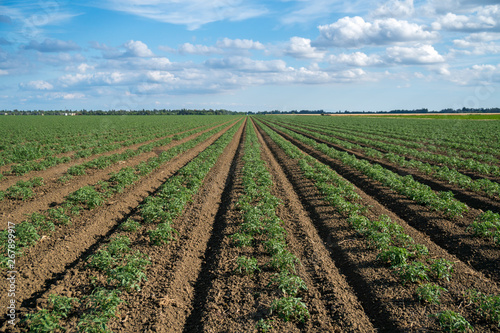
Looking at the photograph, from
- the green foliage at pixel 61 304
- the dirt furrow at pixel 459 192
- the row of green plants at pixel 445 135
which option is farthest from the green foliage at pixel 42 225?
the row of green plants at pixel 445 135

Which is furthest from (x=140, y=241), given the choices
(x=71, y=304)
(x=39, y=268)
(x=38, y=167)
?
(x=38, y=167)

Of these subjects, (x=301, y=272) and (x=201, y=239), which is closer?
(x=301, y=272)

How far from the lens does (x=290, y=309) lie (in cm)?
528

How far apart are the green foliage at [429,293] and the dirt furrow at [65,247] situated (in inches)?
291

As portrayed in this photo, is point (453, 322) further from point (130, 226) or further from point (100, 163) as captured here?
point (100, 163)

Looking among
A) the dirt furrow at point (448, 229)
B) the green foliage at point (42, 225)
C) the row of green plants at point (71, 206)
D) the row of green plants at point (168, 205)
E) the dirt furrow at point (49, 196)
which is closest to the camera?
the dirt furrow at point (448, 229)

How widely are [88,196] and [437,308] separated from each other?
10894 mm

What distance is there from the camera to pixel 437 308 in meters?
5.50

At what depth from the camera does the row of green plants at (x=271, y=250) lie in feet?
17.6

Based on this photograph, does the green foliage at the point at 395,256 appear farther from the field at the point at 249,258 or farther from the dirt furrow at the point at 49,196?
the dirt furrow at the point at 49,196

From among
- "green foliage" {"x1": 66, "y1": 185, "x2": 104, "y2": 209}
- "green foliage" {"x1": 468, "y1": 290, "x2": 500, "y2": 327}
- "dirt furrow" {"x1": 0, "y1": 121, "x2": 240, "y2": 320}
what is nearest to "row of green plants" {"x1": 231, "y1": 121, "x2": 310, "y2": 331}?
"green foliage" {"x1": 468, "y1": 290, "x2": 500, "y2": 327}

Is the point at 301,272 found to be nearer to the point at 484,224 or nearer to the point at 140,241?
the point at 140,241

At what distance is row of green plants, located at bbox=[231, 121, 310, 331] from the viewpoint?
17.6 ft

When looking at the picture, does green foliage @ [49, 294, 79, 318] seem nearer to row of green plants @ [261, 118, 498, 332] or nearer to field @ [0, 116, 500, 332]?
field @ [0, 116, 500, 332]
